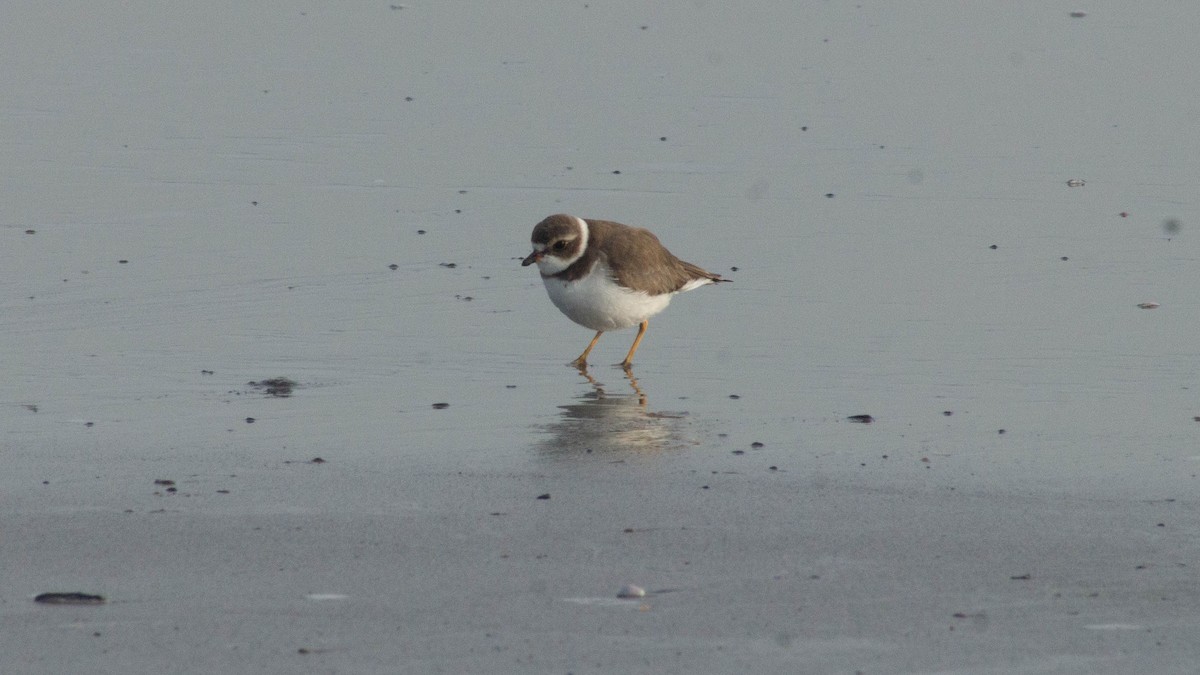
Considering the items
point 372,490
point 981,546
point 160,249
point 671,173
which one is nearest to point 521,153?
point 671,173

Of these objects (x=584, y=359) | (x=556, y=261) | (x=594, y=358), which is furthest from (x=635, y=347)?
(x=556, y=261)

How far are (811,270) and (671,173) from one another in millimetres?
2530

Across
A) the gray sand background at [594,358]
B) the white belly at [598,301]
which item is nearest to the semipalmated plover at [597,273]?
the white belly at [598,301]

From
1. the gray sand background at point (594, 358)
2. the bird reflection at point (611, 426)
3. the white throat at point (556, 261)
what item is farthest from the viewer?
the white throat at point (556, 261)

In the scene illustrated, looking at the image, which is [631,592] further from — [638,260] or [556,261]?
[638,260]

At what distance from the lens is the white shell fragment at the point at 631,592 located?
4.72m

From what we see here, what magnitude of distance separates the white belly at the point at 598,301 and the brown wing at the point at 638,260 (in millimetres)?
66

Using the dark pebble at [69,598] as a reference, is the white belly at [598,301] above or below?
below

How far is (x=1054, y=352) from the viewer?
26.2 feet

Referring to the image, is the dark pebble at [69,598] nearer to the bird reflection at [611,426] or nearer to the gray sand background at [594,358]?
the gray sand background at [594,358]

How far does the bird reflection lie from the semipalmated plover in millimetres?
703

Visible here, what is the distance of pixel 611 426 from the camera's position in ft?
22.5

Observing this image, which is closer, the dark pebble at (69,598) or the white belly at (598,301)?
the dark pebble at (69,598)

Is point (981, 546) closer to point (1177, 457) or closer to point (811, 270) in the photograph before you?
point (1177, 457)
